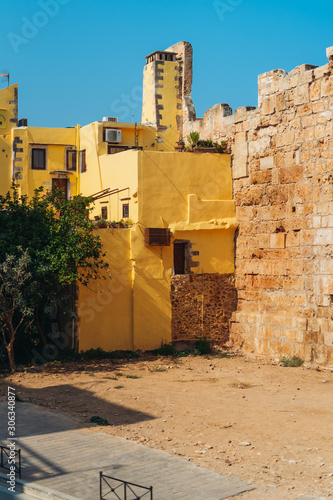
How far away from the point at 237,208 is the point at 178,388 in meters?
6.46

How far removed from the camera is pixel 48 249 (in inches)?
646

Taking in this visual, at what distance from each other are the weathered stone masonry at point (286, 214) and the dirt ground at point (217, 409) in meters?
1.09

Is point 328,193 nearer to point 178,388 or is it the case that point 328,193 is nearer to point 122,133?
point 178,388

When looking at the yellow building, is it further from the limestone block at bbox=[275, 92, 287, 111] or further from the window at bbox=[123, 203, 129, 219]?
the limestone block at bbox=[275, 92, 287, 111]

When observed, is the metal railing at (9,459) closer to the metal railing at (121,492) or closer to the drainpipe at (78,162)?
the metal railing at (121,492)

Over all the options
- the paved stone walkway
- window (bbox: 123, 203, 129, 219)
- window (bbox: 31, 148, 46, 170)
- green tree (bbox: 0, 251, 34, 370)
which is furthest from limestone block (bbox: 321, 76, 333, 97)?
window (bbox: 31, 148, 46, 170)

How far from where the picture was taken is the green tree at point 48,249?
16172 millimetres

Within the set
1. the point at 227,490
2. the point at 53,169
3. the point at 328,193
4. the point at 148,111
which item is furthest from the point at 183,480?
the point at 148,111

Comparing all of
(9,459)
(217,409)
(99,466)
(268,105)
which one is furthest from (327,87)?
(9,459)

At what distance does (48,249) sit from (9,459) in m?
7.94

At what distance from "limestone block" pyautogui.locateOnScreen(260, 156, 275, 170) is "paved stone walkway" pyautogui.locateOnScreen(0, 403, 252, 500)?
31.5 ft

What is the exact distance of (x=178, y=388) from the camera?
1449 cm

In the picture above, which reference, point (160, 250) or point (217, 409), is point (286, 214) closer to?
point (160, 250)

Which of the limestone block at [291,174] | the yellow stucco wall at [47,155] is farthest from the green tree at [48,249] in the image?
the yellow stucco wall at [47,155]
